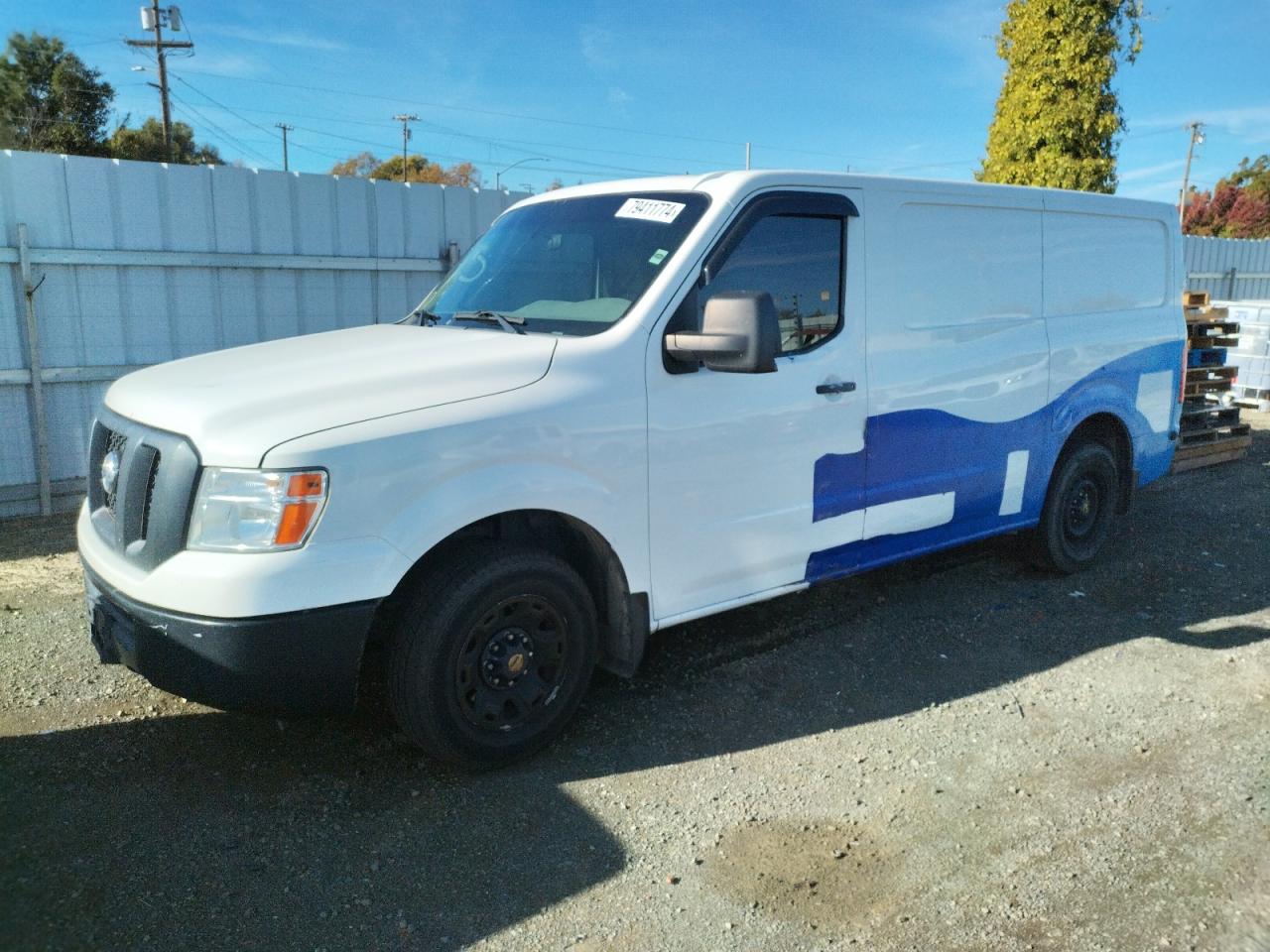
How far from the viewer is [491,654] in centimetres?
347

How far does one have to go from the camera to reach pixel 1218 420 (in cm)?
934

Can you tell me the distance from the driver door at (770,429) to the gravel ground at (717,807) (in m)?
0.62

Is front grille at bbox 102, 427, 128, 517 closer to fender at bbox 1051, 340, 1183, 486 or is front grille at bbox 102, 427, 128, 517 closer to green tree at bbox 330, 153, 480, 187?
fender at bbox 1051, 340, 1183, 486

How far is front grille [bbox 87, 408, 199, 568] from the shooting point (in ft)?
9.98

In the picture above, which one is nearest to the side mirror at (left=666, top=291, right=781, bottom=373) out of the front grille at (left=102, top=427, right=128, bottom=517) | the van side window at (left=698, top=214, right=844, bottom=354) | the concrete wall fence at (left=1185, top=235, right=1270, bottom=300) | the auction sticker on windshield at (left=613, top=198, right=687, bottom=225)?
the van side window at (left=698, top=214, right=844, bottom=354)

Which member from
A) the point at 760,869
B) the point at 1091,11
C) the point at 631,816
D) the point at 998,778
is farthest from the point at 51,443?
the point at 1091,11

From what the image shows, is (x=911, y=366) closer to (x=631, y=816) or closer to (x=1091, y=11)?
(x=631, y=816)

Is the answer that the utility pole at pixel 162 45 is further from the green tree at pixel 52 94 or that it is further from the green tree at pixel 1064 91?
the green tree at pixel 1064 91

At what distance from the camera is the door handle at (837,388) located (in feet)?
13.7

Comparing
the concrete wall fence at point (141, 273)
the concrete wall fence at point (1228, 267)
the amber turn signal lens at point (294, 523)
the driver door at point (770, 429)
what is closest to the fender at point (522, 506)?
the driver door at point (770, 429)

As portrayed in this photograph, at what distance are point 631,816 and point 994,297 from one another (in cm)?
333

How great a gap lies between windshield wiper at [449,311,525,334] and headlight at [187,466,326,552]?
48.8 inches

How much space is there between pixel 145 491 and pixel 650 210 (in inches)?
88.6

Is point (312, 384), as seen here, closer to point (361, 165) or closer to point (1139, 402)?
point (1139, 402)
